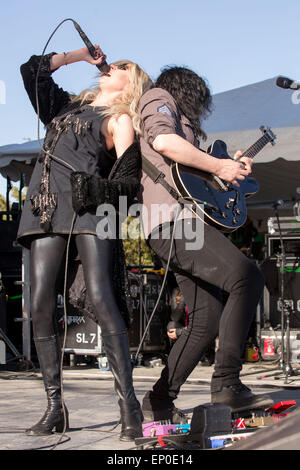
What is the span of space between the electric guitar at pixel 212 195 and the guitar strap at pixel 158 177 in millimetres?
28

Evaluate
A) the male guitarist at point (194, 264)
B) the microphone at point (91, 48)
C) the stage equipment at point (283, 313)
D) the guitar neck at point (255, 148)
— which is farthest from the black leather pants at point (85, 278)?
the stage equipment at point (283, 313)

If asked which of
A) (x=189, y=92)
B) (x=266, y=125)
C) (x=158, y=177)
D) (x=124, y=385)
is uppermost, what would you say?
(x=266, y=125)

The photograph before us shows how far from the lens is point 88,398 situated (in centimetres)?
489

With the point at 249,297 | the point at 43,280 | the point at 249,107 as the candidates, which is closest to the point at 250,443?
the point at 249,297

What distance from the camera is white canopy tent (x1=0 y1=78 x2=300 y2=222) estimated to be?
775 centimetres

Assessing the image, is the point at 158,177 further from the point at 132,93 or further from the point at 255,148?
the point at 255,148

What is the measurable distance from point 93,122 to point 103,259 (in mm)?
707

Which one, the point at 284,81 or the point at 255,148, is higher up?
the point at 284,81

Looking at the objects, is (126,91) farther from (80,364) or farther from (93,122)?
(80,364)

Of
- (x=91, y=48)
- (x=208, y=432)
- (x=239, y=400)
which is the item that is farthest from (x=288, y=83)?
(x=208, y=432)

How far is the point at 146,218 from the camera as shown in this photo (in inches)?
138

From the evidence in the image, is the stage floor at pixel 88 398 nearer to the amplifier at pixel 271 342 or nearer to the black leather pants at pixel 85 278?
the amplifier at pixel 271 342

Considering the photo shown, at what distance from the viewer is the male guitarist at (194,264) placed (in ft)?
10.8

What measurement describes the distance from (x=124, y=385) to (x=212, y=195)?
3.52 ft
